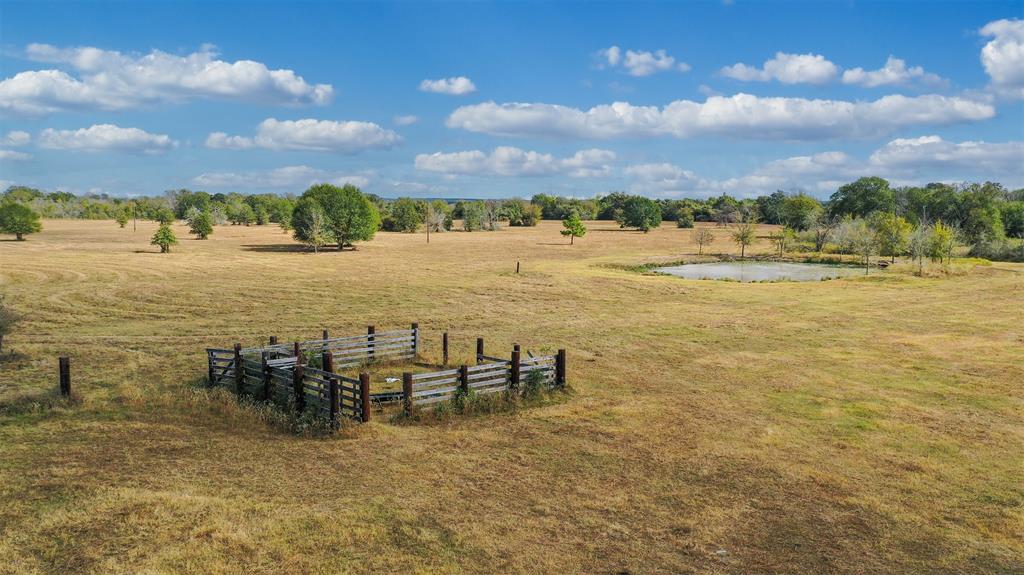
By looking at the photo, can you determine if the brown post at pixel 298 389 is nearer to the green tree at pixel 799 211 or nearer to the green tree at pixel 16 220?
the green tree at pixel 16 220

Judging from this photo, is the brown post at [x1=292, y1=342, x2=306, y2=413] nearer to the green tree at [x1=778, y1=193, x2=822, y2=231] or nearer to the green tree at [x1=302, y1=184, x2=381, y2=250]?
the green tree at [x1=302, y1=184, x2=381, y2=250]

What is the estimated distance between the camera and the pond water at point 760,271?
6253 centimetres

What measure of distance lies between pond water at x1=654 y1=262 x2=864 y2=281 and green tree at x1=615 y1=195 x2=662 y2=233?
6231 centimetres

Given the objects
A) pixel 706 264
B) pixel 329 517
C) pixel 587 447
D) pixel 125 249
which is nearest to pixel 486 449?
pixel 587 447

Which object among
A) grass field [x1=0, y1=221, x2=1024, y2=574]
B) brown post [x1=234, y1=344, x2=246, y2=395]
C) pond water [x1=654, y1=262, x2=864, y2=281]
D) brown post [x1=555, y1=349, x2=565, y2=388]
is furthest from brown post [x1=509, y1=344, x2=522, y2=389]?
pond water [x1=654, y1=262, x2=864, y2=281]

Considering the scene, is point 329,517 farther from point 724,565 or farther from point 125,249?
point 125,249

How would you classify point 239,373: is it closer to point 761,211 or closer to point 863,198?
point 863,198

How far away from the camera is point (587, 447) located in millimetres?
15844

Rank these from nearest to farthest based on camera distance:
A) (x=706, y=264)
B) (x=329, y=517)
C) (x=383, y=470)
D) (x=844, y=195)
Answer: (x=329, y=517)
(x=383, y=470)
(x=706, y=264)
(x=844, y=195)

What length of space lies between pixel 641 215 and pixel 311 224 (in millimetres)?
77155

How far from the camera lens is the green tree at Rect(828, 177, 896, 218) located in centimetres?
11412

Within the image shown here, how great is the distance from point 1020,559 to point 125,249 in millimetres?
90028

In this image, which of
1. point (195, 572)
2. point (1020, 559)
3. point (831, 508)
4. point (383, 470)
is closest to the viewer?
point (195, 572)

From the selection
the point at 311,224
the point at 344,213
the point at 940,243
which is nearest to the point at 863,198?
the point at 940,243
